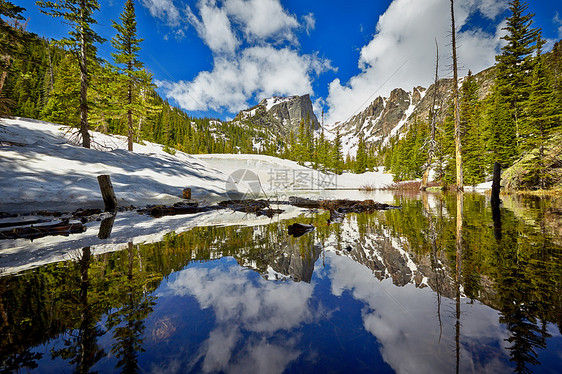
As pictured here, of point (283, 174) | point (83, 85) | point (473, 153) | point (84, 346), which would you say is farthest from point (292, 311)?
point (473, 153)

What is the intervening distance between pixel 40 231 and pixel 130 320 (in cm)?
545

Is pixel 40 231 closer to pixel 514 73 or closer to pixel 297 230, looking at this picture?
pixel 297 230

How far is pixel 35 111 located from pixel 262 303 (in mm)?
62706

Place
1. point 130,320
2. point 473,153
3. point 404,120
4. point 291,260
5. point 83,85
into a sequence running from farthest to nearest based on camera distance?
point 404,120 → point 473,153 → point 83,85 → point 291,260 → point 130,320

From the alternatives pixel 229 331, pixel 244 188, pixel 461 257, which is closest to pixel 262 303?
pixel 229 331

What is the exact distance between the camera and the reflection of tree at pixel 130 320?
1420mm

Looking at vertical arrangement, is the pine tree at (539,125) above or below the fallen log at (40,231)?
above

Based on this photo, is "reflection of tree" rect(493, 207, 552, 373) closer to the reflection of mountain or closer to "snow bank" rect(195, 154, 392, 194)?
the reflection of mountain

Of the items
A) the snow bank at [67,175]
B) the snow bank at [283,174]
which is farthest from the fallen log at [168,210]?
the snow bank at [283,174]

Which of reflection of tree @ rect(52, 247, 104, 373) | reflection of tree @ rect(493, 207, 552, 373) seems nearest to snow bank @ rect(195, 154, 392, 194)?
reflection of tree @ rect(493, 207, 552, 373)

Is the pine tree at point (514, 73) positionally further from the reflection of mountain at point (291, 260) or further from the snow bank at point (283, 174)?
the reflection of mountain at point (291, 260)

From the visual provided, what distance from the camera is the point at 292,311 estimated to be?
206cm

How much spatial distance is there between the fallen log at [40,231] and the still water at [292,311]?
7.41ft

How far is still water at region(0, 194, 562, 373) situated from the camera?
140cm
